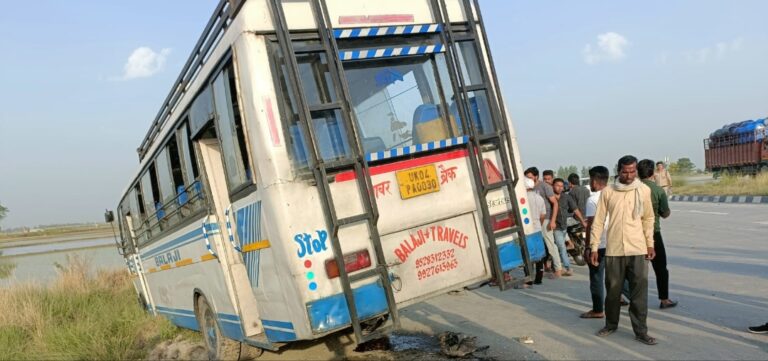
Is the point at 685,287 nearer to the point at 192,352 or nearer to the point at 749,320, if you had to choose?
the point at 749,320

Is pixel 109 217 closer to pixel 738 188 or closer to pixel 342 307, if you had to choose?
pixel 342 307

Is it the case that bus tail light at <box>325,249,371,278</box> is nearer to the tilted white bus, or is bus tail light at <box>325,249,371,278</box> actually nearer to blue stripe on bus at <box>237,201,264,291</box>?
the tilted white bus

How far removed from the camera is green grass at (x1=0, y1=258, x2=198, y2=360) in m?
7.73

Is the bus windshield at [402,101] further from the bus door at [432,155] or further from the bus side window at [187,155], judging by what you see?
the bus side window at [187,155]

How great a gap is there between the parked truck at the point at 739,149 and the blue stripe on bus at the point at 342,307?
2917cm

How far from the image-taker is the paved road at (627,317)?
4.99 meters

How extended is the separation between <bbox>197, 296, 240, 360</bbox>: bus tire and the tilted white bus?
0.93ft

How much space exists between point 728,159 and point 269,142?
3245 centimetres

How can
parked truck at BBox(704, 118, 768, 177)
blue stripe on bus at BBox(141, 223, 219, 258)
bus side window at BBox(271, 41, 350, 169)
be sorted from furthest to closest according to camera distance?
parked truck at BBox(704, 118, 768, 177), blue stripe on bus at BBox(141, 223, 219, 258), bus side window at BBox(271, 41, 350, 169)

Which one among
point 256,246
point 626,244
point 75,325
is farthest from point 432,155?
point 75,325

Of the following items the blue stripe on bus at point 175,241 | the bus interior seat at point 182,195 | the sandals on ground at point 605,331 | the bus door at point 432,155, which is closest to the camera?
the bus door at point 432,155

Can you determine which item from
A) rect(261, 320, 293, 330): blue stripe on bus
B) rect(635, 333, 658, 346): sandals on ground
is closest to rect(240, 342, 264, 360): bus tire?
rect(261, 320, 293, 330): blue stripe on bus

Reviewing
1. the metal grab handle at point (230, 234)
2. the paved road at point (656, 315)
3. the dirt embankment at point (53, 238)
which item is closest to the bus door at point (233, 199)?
the metal grab handle at point (230, 234)

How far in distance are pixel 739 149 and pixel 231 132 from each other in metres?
31.2
